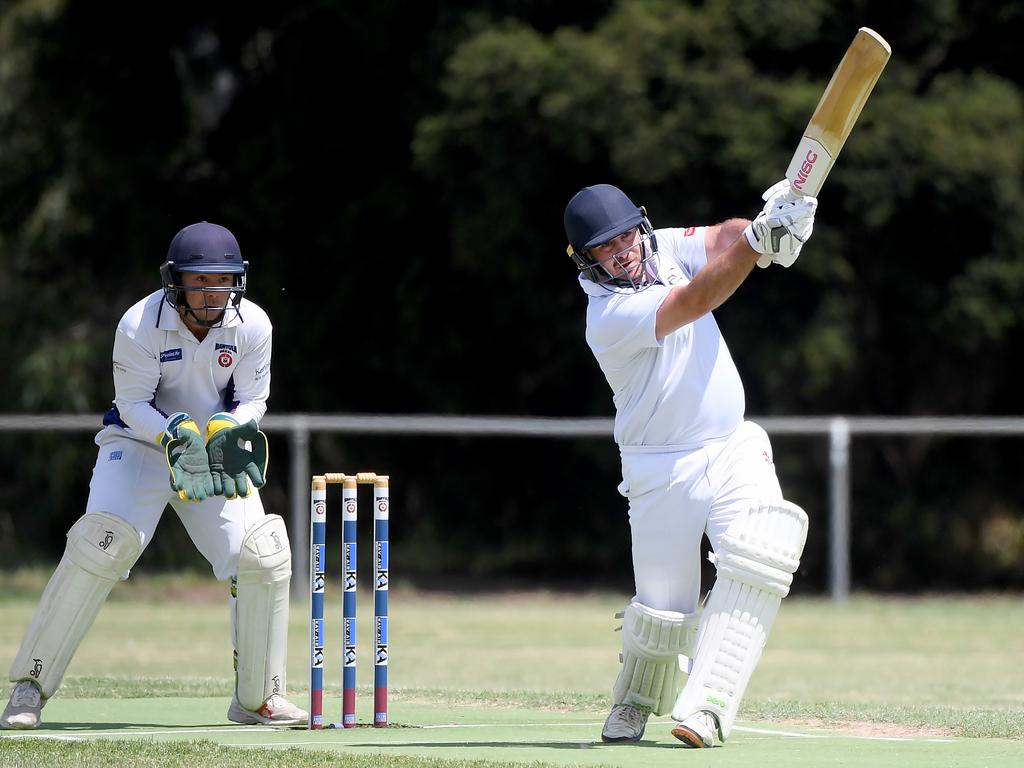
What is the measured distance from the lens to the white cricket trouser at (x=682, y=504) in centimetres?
552

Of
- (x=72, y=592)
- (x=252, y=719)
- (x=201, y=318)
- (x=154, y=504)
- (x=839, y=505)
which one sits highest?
(x=201, y=318)

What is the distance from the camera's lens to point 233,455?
19.3ft

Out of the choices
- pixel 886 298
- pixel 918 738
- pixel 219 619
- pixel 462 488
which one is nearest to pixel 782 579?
pixel 918 738

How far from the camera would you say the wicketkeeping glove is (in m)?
5.84

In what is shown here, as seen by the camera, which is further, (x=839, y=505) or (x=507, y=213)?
(x=507, y=213)

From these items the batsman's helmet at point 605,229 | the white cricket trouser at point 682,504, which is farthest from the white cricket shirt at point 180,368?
the white cricket trouser at point 682,504

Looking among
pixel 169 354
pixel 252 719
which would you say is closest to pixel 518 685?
pixel 252 719

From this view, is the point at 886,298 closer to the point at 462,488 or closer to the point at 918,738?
the point at 462,488

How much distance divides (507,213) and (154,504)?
7586 mm

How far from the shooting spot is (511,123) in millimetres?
13367

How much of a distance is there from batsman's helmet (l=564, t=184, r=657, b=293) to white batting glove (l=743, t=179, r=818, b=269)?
1.53ft

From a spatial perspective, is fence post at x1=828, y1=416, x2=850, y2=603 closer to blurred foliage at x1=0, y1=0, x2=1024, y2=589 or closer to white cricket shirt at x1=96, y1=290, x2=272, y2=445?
blurred foliage at x1=0, y1=0, x2=1024, y2=589

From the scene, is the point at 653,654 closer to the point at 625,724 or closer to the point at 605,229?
the point at 625,724

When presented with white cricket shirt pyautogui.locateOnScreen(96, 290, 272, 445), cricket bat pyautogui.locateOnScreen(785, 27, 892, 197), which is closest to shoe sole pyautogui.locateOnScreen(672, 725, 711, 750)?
cricket bat pyautogui.locateOnScreen(785, 27, 892, 197)
